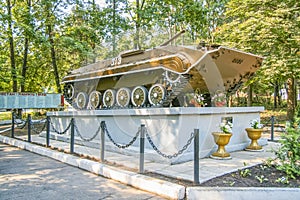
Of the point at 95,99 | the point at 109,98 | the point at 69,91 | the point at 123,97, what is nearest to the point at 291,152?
the point at 123,97

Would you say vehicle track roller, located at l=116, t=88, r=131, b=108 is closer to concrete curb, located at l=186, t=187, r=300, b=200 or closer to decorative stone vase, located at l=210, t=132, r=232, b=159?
decorative stone vase, located at l=210, t=132, r=232, b=159

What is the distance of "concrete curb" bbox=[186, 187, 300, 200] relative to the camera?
409cm

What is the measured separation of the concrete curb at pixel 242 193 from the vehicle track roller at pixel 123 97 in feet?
16.4

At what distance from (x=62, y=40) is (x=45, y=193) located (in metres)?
11.3

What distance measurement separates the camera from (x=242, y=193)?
411cm

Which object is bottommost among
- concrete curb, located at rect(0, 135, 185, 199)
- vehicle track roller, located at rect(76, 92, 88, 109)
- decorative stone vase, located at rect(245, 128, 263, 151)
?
concrete curb, located at rect(0, 135, 185, 199)

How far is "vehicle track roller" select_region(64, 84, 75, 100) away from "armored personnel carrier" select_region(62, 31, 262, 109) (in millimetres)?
568

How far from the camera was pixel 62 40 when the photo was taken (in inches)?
569

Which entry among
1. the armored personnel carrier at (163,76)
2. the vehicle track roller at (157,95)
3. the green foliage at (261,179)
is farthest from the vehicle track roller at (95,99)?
the green foliage at (261,179)

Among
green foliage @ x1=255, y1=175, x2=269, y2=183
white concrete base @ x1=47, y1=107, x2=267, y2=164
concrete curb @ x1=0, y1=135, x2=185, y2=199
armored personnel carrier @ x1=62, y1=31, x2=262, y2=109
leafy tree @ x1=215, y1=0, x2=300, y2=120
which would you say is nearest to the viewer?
concrete curb @ x1=0, y1=135, x2=185, y2=199

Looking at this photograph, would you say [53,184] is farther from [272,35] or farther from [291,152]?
[272,35]

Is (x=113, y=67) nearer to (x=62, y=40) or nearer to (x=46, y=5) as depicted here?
(x=62, y=40)

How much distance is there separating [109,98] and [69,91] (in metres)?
2.78

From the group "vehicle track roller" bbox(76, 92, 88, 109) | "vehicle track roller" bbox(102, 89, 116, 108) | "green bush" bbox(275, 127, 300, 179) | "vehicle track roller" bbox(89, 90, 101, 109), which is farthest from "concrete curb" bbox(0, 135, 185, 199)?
"vehicle track roller" bbox(76, 92, 88, 109)
